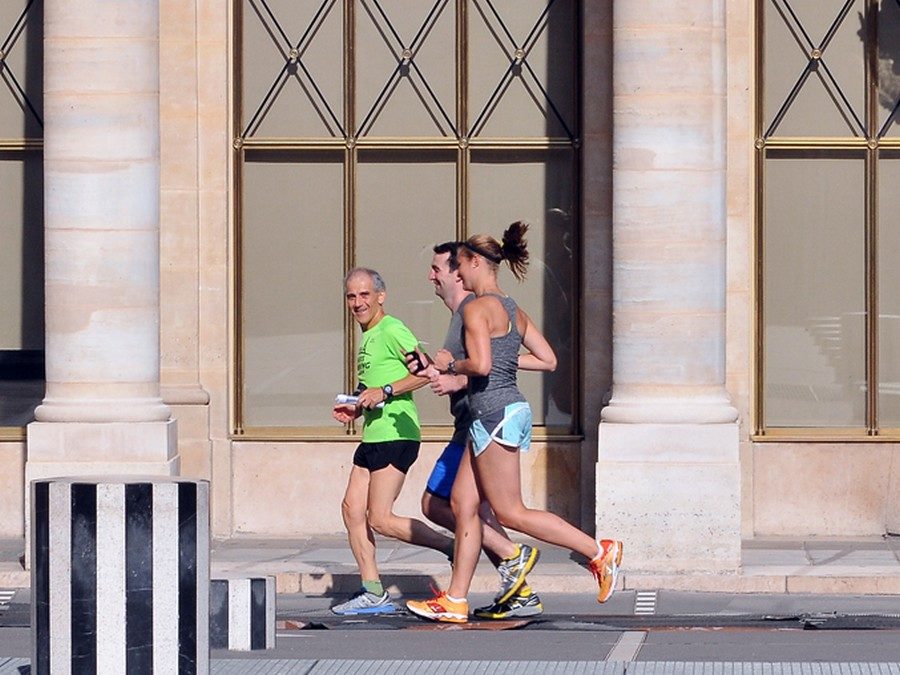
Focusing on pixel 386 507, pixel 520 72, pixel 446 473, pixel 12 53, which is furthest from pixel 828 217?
pixel 12 53

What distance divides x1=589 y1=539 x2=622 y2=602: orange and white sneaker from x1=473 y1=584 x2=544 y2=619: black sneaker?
0.40 metres

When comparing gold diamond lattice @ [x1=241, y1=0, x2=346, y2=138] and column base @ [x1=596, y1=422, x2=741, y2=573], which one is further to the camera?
gold diamond lattice @ [x1=241, y1=0, x2=346, y2=138]

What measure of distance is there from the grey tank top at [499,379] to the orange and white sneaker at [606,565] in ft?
2.85

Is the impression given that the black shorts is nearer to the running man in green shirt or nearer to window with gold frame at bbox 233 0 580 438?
the running man in green shirt

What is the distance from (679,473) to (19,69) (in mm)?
5622

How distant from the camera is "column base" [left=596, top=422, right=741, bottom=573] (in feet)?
39.0

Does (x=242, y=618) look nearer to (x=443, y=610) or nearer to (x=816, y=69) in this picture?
(x=443, y=610)

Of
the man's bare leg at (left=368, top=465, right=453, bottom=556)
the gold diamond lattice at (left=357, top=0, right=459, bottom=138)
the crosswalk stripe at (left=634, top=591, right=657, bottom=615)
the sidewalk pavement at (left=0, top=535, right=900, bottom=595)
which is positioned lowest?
the crosswalk stripe at (left=634, top=591, right=657, bottom=615)

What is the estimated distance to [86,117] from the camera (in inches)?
481

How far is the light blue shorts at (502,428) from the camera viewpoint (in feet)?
32.0

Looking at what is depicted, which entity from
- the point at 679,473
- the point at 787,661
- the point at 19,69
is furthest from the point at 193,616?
the point at 19,69

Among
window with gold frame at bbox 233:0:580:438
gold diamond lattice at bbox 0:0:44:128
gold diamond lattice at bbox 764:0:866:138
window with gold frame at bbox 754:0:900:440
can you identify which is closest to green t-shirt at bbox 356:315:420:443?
window with gold frame at bbox 233:0:580:438

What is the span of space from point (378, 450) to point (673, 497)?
2472 millimetres

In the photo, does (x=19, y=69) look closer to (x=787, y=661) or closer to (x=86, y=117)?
(x=86, y=117)
